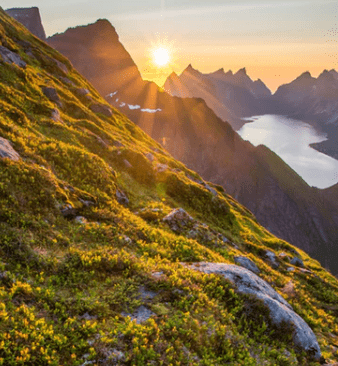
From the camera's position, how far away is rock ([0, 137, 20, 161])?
13.6 metres

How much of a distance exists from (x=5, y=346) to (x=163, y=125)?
199 metres

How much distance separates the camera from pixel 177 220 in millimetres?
19062

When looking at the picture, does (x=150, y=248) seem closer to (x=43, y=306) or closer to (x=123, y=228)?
(x=123, y=228)

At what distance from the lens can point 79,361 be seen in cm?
671

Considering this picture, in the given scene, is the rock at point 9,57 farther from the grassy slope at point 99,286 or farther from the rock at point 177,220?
the rock at point 177,220

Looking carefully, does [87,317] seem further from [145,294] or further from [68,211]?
[68,211]

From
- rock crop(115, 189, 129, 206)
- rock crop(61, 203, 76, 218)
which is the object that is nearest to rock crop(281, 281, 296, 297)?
rock crop(115, 189, 129, 206)

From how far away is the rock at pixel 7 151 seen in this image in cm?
1355

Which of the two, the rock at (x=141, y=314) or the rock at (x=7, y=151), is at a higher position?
the rock at (x=7, y=151)

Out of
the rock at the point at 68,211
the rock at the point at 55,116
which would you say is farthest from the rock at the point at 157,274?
the rock at the point at 55,116

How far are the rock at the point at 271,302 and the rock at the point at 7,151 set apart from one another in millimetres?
11463

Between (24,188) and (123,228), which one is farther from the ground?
(24,188)

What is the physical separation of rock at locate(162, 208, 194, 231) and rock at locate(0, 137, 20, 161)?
10.4 meters

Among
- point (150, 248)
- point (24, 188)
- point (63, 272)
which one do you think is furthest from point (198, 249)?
point (24, 188)
